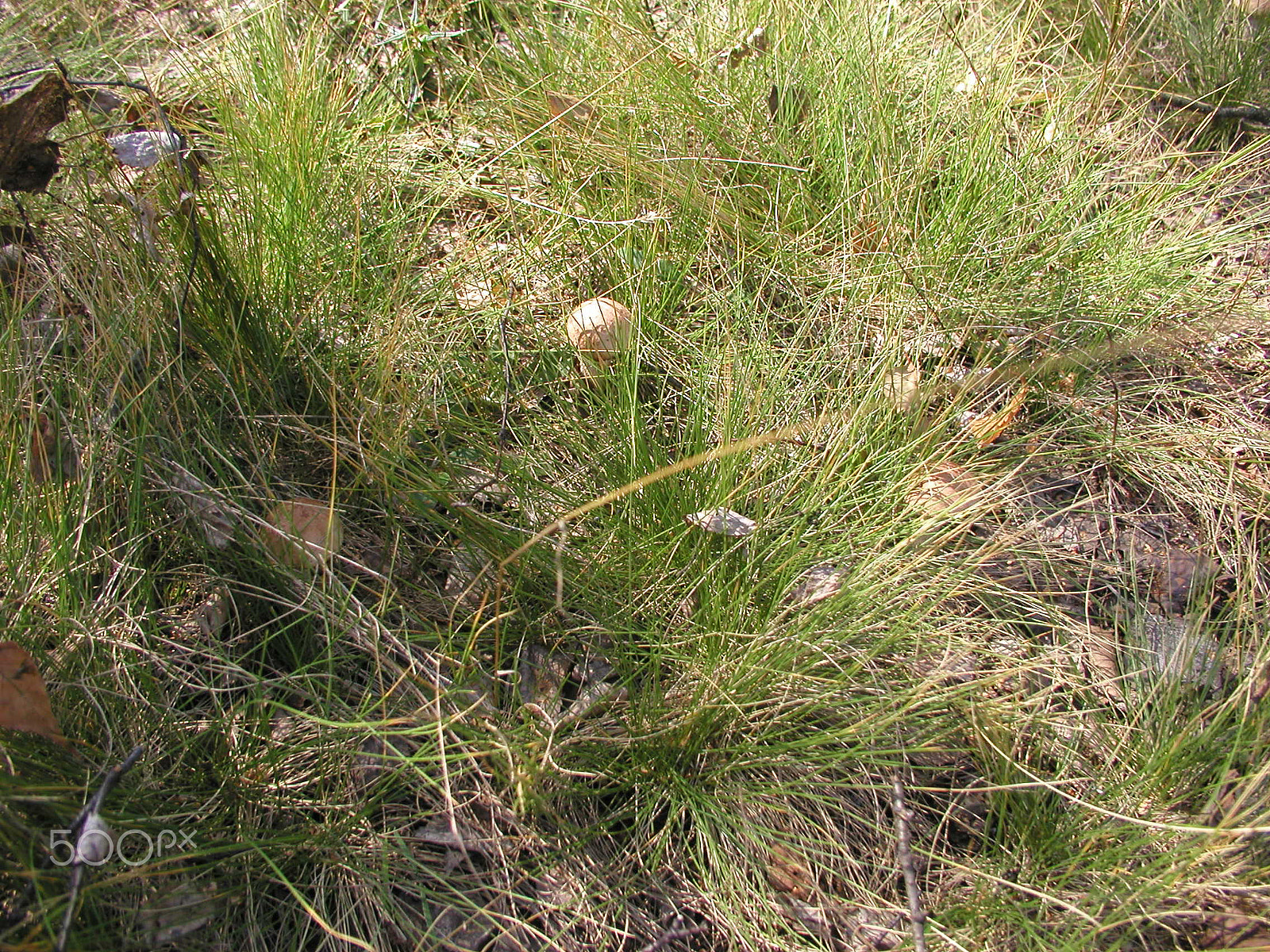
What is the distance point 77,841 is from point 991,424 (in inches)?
60.4

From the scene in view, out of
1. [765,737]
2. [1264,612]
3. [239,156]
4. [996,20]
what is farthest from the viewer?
[996,20]

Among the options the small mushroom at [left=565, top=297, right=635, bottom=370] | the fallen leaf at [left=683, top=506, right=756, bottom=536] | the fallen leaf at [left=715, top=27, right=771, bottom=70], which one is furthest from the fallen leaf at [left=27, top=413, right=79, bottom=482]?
the fallen leaf at [left=715, top=27, right=771, bottom=70]

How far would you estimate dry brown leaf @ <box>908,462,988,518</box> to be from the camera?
148 centimetres

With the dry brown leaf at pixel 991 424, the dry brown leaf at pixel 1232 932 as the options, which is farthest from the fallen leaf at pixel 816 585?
the dry brown leaf at pixel 1232 932

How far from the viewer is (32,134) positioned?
1427 mm

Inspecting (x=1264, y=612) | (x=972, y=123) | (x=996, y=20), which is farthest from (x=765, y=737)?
(x=996, y=20)

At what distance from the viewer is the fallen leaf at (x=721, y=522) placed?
1455 mm

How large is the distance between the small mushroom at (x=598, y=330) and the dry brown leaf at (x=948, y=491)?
0.59 m

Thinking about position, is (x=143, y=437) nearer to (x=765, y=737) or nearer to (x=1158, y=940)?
(x=765, y=737)

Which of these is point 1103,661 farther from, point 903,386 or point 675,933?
point 675,933

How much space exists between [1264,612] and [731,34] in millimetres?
1767

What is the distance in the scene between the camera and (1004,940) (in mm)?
1196

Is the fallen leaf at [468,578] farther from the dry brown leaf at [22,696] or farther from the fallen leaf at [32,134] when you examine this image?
the fallen leaf at [32,134]

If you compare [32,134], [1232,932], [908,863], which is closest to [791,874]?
[908,863]
